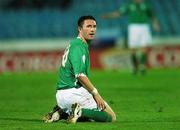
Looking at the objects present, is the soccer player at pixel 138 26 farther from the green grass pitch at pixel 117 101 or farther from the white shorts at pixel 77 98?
the white shorts at pixel 77 98

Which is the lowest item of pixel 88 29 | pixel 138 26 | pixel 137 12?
pixel 88 29

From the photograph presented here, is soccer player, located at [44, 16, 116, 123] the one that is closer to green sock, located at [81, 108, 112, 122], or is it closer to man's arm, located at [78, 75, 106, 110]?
green sock, located at [81, 108, 112, 122]

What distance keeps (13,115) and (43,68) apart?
55.0 ft

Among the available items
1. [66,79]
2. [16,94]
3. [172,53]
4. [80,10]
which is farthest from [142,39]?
[66,79]

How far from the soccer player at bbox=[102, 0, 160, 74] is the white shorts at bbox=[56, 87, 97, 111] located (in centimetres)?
1290

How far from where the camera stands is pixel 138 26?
24406 millimetres

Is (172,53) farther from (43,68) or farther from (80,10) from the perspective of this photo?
(80,10)

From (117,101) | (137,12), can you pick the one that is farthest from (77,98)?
(137,12)

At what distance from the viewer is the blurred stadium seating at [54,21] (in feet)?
113

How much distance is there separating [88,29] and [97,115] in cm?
128

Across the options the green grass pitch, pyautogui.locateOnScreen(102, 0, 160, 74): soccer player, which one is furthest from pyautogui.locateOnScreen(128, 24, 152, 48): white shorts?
the green grass pitch

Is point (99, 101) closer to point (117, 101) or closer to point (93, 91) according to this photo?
point (93, 91)

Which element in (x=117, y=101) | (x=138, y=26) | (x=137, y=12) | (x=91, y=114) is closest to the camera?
(x=91, y=114)

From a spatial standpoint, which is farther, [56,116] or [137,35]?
[137,35]
